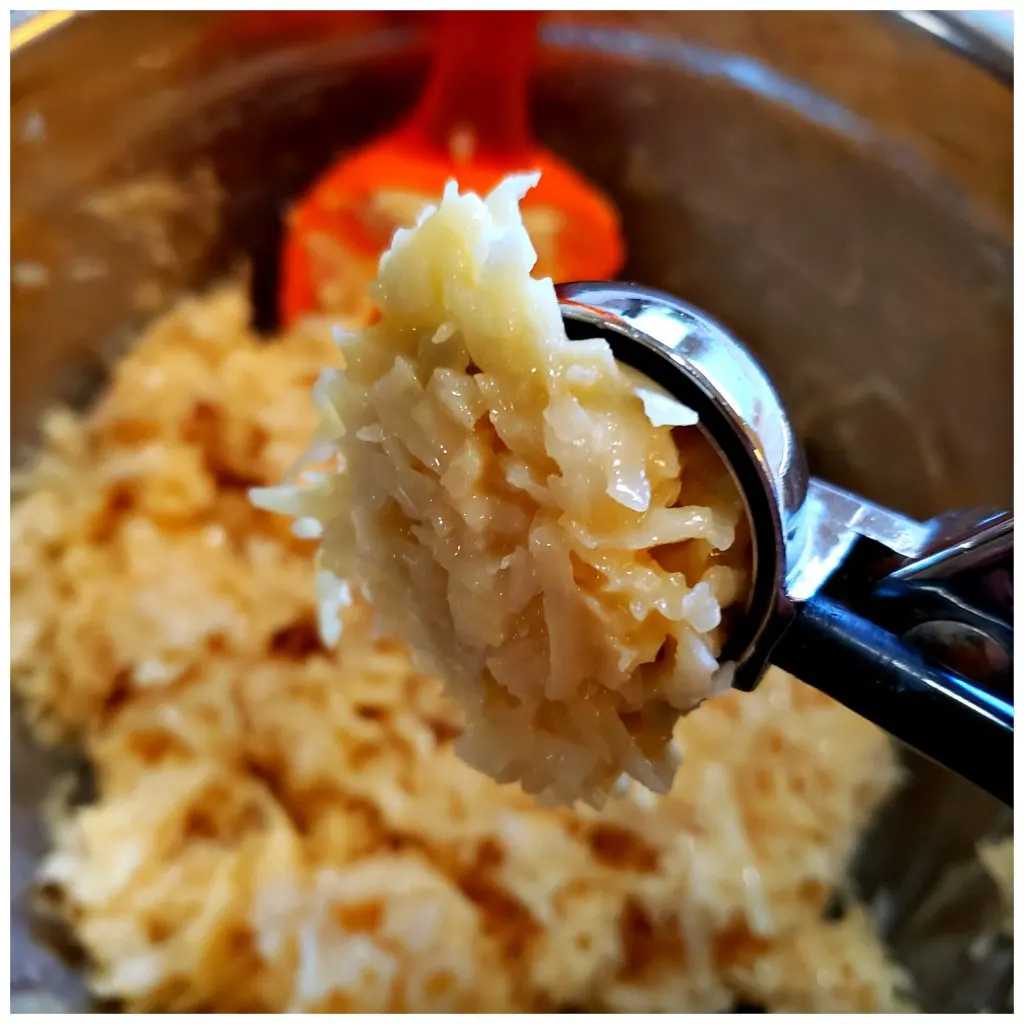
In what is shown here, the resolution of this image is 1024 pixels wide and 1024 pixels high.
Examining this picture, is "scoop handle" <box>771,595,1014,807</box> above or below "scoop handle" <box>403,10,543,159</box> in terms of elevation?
below

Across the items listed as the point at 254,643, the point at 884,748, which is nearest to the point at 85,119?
the point at 254,643

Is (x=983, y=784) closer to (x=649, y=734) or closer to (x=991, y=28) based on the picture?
(x=649, y=734)

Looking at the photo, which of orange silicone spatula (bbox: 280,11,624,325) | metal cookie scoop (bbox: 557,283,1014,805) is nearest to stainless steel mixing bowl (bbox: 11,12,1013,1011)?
orange silicone spatula (bbox: 280,11,624,325)

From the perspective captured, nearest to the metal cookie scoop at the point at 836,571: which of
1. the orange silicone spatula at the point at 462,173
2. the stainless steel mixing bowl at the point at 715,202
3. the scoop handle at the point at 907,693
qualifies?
the scoop handle at the point at 907,693

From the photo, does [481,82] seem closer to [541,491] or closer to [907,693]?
[541,491]

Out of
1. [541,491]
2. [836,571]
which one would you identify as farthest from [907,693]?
[541,491]

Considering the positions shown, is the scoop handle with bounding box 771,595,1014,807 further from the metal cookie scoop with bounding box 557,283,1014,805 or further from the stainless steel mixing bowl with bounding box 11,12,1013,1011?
the stainless steel mixing bowl with bounding box 11,12,1013,1011

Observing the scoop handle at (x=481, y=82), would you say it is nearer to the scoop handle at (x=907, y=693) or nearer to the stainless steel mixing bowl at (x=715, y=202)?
the stainless steel mixing bowl at (x=715, y=202)
